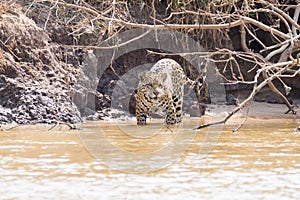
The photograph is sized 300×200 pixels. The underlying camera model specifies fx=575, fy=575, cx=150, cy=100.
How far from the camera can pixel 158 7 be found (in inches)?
390

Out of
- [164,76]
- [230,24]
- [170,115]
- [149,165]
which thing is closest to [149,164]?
[149,165]

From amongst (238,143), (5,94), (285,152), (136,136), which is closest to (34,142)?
(136,136)

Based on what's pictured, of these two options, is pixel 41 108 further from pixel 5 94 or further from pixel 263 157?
pixel 263 157

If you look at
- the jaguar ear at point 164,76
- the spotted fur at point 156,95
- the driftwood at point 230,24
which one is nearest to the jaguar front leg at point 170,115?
the spotted fur at point 156,95

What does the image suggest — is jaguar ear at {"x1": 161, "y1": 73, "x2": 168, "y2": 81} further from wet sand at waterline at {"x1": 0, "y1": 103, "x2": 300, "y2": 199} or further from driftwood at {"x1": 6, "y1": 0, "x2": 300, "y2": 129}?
wet sand at waterline at {"x1": 0, "y1": 103, "x2": 300, "y2": 199}

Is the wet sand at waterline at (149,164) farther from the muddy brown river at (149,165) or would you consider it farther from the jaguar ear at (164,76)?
the jaguar ear at (164,76)

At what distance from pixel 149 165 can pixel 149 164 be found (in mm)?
45

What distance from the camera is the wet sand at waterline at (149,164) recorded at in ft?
9.78

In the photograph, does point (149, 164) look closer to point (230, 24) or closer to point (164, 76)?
point (230, 24)

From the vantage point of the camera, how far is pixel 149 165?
3822mm

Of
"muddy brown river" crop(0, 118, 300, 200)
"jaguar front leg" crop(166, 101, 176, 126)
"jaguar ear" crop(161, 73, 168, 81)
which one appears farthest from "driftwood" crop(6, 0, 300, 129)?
"jaguar front leg" crop(166, 101, 176, 126)

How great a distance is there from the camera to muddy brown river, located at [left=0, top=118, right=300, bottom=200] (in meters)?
2.98

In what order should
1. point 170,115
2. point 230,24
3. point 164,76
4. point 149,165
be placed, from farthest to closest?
1. point 164,76
2. point 170,115
3. point 230,24
4. point 149,165

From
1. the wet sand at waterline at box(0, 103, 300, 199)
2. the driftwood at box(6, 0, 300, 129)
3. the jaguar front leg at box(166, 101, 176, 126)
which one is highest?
the driftwood at box(6, 0, 300, 129)
